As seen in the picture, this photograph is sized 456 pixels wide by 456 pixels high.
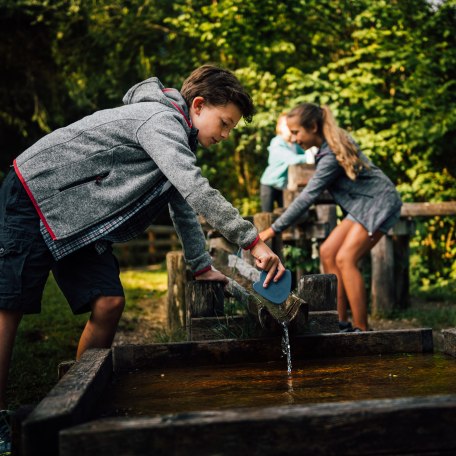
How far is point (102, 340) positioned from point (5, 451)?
A: 2.00ft

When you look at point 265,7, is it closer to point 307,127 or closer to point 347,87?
point 347,87

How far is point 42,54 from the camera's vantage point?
1525 cm

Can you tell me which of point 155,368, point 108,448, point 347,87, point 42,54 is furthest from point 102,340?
point 42,54

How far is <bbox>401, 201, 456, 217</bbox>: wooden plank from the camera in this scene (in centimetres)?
782

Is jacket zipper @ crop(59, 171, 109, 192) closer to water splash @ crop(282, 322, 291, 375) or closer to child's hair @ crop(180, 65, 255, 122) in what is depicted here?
child's hair @ crop(180, 65, 255, 122)

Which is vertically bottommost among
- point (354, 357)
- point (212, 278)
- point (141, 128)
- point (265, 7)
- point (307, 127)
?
point (354, 357)

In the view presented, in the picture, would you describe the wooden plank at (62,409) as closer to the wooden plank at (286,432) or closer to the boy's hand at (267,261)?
the wooden plank at (286,432)

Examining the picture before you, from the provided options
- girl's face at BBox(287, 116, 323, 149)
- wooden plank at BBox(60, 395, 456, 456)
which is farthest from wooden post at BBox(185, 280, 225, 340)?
girl's face at BBox(287, 116, 323, 149)

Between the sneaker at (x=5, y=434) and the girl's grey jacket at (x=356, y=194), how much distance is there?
9.30 ft

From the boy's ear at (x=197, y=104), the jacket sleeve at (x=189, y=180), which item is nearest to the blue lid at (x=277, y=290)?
the jacket sleeve at (x=189, y=180)

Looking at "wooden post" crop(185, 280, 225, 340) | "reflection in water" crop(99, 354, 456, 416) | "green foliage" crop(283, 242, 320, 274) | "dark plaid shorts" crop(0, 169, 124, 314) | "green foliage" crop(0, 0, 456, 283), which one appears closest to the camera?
"reflection in water" crop(99, 354, 456, 416)

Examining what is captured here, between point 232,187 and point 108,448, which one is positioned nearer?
point 108,448

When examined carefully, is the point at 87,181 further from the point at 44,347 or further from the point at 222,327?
the point at 44,347

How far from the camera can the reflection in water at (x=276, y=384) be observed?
2.30 m
